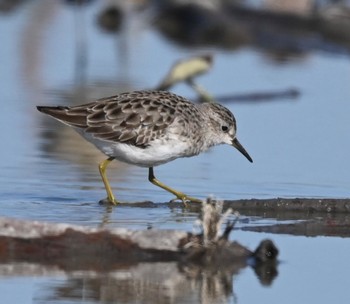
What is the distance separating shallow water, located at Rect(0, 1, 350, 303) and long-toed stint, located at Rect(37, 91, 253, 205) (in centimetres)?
35

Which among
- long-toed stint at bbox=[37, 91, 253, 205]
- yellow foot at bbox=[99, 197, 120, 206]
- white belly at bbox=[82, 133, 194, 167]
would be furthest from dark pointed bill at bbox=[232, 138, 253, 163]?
yellow foot at bbox=[99, 197, 120, 206]

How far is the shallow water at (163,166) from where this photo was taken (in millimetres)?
7930

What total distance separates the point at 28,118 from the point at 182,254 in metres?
5.74

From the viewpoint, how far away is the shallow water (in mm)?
7930

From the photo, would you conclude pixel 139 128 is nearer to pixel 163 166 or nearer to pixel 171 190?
pixel 171 190

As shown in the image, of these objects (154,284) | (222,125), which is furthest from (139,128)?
(154,284)

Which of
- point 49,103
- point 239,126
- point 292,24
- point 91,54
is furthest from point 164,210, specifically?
point 292,24

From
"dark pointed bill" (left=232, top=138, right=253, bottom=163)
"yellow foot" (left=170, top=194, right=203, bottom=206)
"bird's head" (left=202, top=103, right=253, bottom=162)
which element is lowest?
"yellow foot" (left=170, top=194, right=203, bottom=206)

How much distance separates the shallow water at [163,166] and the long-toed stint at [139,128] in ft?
1.15

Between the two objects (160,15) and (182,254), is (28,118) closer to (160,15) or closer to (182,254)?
(182,254)

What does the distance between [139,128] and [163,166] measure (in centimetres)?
139

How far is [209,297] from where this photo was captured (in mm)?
7320

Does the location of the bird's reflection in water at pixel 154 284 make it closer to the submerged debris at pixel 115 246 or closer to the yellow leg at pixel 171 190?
the submerged debris at pixel 115 246

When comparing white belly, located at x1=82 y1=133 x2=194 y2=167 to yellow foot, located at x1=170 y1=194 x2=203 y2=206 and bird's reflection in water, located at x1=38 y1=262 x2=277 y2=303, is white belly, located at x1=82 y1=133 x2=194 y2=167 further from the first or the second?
bird's reflection in water, located at x1=38 y1=262 x2=277 y2=303
